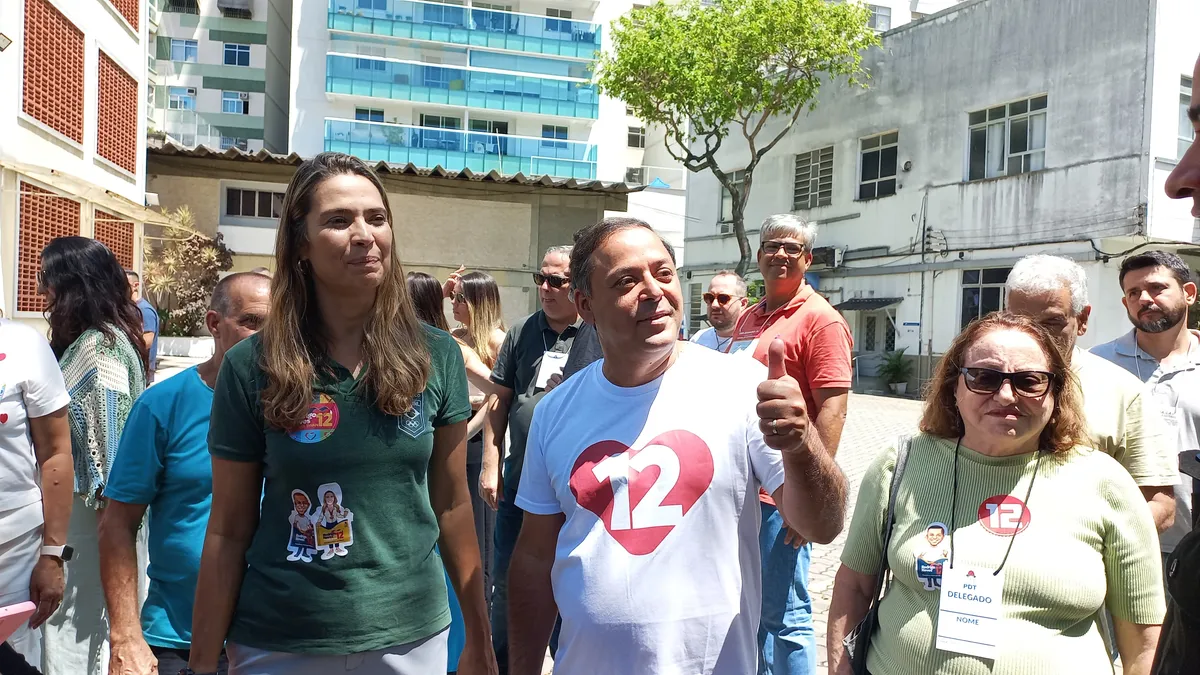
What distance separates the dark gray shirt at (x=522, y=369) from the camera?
4316 mm

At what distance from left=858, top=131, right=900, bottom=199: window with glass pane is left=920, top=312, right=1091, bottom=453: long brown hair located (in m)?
24.5

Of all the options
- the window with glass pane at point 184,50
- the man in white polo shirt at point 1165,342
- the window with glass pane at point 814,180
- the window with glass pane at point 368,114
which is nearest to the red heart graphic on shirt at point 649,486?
the man in white polo shirt at point 1165,342

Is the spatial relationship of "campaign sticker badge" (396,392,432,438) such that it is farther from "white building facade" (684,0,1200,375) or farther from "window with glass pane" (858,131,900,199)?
"window with glass pane" (858,131,900,199)

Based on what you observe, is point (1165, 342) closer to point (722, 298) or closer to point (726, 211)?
point (722, 298)

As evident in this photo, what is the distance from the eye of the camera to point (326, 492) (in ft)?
7.38

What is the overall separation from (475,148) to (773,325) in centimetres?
3511

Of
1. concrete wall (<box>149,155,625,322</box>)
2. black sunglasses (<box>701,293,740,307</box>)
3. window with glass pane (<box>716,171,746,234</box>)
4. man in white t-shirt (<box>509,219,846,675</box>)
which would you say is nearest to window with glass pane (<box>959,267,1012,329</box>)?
concrete wall (<box>149,155,625,322</box>)

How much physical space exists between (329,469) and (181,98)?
1823 inches

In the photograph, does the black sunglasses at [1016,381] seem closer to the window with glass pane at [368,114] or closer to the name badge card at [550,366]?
the name badge card at [550,366]

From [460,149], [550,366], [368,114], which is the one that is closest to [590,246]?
[550,366]

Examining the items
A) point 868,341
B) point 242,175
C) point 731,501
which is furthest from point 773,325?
point 868,341

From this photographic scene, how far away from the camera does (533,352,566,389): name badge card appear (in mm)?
4406

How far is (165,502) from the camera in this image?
285 cm

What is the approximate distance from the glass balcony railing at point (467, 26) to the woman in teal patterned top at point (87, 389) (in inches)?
1518
